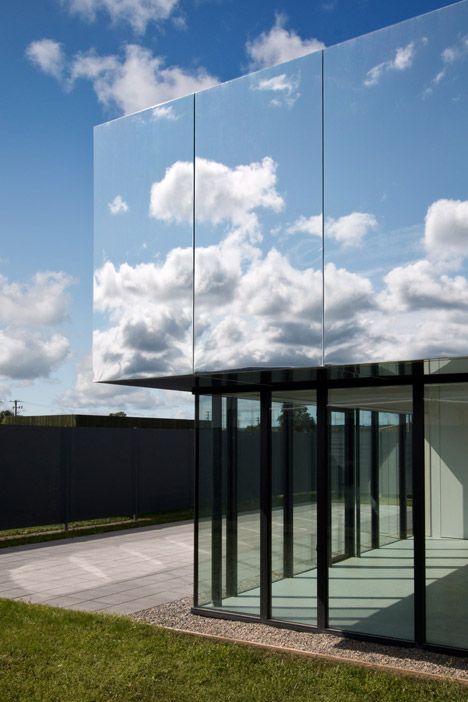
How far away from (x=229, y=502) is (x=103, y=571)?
3.56 m

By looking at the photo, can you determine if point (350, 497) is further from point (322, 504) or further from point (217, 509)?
point (217, 509)

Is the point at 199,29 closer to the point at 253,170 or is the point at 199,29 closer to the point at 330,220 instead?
the point at 253,170

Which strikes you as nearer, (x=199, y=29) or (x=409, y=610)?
(x=409, y=610)

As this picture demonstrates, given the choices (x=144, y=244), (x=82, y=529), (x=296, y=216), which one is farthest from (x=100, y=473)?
(x=296, y=216)

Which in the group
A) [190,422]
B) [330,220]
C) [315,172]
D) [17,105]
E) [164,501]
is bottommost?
[164,501]

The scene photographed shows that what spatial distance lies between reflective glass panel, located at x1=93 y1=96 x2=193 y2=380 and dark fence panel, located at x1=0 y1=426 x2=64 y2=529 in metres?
7.85

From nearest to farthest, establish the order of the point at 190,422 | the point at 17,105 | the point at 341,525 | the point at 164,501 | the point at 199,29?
the point at 341,525 < the point at 199,29 < the point at 17,105 < the point at 164,501 < the point at 190,422

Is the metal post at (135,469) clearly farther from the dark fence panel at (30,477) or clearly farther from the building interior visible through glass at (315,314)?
the building interior visible through glass at (315,314)

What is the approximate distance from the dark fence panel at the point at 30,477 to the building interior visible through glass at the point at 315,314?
7.40 m

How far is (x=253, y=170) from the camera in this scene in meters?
7.32

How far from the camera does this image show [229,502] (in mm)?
8781

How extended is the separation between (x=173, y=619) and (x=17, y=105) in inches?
300

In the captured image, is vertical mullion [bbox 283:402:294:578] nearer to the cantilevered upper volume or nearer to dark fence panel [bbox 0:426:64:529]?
the cantilevered upper volume

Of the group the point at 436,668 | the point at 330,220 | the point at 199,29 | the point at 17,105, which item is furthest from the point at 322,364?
the point at 17,105
